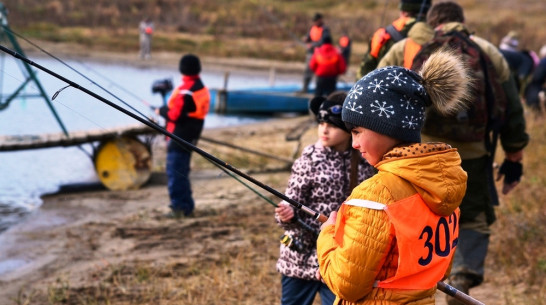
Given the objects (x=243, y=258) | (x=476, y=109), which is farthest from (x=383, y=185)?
(x=243, y=258)

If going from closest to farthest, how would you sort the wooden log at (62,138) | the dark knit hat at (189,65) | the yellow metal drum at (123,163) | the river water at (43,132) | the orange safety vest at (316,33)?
1. the river water at (43,132)
2. the dark knit hat at (189,65)
3. the wooden log at (62,138)
4. the yellow metal drum at (123,163)
5. the orange safety vest at (316,33)

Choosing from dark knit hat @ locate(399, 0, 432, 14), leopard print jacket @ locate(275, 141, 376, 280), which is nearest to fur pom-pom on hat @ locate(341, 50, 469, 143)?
leopard print jacket @ locate(275, 141, 376, 280)

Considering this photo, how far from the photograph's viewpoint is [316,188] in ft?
12.7

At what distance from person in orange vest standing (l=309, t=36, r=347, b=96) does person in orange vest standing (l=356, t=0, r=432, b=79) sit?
9.42m

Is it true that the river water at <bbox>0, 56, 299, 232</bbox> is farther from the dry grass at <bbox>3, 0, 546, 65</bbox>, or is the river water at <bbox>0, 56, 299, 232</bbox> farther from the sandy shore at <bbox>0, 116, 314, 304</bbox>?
the dry grass at <bbox>3, 0, 546, 65</bbox>

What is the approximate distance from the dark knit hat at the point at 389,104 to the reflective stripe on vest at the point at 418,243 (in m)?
0.23

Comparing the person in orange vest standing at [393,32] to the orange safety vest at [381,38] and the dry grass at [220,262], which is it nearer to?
the orange safety vest at [381,38]

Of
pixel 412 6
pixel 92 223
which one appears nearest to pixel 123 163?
pixel 92 223

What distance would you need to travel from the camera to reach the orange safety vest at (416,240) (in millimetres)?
2477

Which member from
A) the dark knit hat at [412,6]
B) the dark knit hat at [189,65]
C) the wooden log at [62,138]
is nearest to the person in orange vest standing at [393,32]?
the dark knit hat at [412,6]

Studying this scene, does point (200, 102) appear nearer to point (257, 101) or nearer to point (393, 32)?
point (393, 32)

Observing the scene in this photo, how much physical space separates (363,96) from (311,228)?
1191 millimetres

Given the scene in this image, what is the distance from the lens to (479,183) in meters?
4.61

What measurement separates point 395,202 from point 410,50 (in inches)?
94.3
